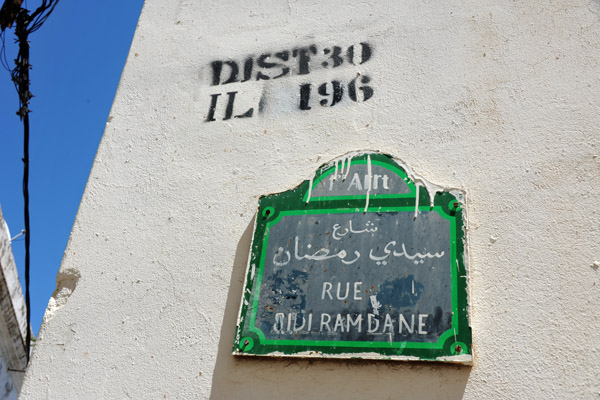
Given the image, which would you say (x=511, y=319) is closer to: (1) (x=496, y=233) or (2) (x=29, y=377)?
(1) (x=496, y=233)

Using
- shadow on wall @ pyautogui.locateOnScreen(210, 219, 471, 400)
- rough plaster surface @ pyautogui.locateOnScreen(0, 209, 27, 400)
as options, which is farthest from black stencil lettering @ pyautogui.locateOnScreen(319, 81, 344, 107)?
rough plaster surface @ pyautogui.locateOnScreen(0, 209, 27, 400)

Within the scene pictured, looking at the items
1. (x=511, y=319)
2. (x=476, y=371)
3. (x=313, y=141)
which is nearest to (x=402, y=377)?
(x=476, y=371)

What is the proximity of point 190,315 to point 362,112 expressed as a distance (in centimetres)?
118

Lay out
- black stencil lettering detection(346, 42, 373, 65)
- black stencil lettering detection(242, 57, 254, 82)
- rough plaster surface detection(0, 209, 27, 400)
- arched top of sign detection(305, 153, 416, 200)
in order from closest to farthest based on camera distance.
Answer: arched top of sign detection(305, 153, 416, 200)
black stencil lettering detection(346, 42, 373, 65)
black stencil lettering detection(242, 57, 254, 82)
rough plaster surface detection(0, 209, 27, 400)

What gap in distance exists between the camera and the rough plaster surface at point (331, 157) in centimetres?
189

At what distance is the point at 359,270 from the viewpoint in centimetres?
207

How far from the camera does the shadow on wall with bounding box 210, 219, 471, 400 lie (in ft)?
6.04

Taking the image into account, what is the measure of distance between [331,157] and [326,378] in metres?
0.96

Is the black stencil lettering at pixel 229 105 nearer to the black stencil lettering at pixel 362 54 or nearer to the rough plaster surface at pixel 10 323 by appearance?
the black stencil lettering at pixel 362 54

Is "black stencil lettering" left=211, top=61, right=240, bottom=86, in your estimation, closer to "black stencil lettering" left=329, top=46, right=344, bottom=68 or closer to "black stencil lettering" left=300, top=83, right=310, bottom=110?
"black stencil lettering" left=300, top=83, right=310, bottom=110

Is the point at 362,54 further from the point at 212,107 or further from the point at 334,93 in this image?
the point at 212,107

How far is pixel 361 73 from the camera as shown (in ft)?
8.59

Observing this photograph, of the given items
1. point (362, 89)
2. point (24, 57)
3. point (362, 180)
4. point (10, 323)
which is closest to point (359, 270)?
point (362, 180)

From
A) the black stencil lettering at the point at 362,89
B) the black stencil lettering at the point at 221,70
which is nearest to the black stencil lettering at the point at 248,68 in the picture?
the black stencil lettering at the point at 221,70
